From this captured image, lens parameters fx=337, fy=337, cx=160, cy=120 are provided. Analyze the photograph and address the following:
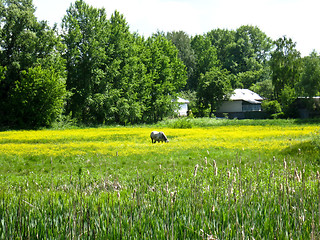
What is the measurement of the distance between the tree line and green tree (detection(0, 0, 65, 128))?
0.40ft

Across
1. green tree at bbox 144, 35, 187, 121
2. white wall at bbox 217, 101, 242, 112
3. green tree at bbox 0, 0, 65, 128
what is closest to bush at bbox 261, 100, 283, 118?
white wall at bbox 217, 101, 242, 112

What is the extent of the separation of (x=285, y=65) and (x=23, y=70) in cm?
5648

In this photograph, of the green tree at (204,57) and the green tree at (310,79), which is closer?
the green tree at (310,79)

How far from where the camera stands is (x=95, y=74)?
5416 cm

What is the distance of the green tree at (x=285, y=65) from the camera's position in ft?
248

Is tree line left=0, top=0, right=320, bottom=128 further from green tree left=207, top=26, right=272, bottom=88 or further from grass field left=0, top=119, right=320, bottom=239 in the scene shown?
green tree left=207, top=26, right=272, bottom=88

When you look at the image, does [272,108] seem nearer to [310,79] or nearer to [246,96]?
[310,79]

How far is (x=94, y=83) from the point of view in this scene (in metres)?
55.1

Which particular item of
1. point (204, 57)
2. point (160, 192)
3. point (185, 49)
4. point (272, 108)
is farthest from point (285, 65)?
point (160, 192)

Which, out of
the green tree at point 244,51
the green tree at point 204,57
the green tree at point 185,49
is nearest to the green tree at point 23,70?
the green tree at point 204,57

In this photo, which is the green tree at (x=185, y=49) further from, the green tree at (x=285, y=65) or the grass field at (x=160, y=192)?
the grass field at (x=160, y=192)

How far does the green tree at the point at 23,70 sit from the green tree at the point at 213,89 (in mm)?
38155

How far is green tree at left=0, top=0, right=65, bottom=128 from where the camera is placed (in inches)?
1745

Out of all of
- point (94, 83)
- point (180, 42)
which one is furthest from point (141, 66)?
point (180, 42)
